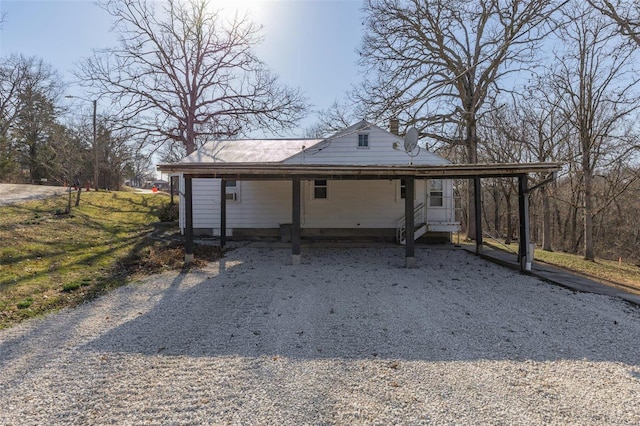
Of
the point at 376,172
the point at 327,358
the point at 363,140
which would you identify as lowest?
the point at 327,358

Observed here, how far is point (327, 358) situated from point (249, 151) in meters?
11.3

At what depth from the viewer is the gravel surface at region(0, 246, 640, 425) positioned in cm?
283

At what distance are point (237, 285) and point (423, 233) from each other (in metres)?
7.63

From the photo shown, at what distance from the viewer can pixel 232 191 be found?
1291 centimetres

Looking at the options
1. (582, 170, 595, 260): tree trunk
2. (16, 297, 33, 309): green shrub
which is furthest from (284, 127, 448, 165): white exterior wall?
(16, 297, 33, 309): green shrub

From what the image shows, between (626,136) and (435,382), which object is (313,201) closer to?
(435,382)

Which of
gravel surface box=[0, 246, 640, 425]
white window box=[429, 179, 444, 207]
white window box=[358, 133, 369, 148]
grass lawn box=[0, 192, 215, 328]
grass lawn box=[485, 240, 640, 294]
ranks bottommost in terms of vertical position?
grass lawn box=[485, 240, 640, 294]

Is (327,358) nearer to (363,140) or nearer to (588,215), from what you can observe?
(363,140)

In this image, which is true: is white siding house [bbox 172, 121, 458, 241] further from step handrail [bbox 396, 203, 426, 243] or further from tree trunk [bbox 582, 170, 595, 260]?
tree trunk [bbox 582, 170, 595, 260]

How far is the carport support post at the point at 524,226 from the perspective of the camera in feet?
26.3

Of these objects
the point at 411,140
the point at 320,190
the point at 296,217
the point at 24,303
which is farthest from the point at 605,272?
the point at 24,303

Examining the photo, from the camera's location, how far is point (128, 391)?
123 inches

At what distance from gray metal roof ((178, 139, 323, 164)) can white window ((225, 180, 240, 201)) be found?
1010 millimetres

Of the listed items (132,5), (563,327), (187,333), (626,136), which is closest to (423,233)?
(563,327)
